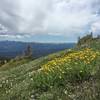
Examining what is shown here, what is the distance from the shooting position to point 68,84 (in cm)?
1348

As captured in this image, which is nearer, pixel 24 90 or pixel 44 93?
pixel 44 93

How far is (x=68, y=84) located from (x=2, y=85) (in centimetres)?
573

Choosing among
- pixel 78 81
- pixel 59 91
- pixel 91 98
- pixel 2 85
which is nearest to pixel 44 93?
pixel 59 91

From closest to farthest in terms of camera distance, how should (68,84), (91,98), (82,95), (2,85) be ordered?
1. (91,98)
2. (82,95)
3. (68,84)
4. (2,85)

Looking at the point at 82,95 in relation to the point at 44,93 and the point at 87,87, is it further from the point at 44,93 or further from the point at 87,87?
the point at 44,93

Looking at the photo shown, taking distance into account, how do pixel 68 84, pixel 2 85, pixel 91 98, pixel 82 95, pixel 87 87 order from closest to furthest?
pixel 91 98 < pixel 82 95 < pixel 87 87 < pixel 68 84 < pixel 2 85

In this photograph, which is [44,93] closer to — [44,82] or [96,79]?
[44,82]

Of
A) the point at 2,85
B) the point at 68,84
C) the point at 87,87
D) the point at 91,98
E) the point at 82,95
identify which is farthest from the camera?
the point at 2,85

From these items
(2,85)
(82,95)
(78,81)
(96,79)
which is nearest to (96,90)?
(82,95)

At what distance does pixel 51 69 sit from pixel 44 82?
88 cm

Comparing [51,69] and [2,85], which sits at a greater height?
[51,69]

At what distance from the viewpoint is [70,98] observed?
38.9 feet

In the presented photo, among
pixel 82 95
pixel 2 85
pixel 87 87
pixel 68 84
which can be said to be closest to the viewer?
pixel 82 95

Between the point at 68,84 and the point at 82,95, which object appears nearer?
the point at 82,95
